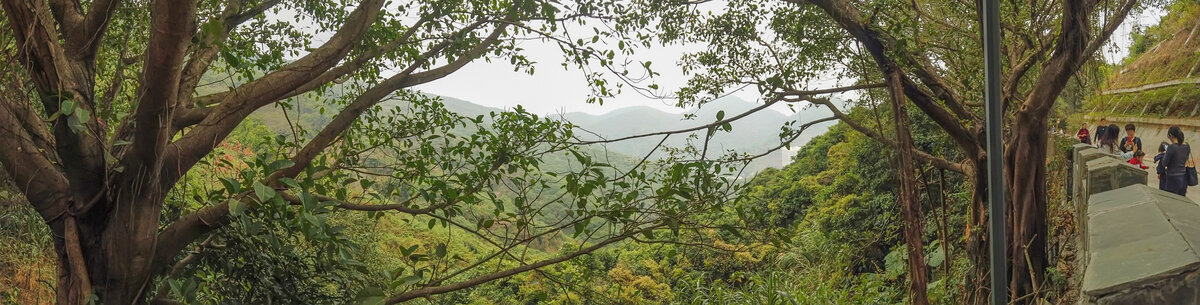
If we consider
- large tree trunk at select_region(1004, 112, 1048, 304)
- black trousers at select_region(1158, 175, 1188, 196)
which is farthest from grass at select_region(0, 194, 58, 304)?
black trousers at select_region(1158, 175, 1188, 196)

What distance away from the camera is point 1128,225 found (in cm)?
142

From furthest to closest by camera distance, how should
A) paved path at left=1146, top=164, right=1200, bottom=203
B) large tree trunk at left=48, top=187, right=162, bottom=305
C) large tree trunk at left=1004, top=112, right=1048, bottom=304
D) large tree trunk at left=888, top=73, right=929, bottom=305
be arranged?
large tree trunk at left=1004, top=112, right=1048, bottom=304, large tree trunk at left=888, top=73, right=929, bottom=305, paved path at left=1146, top=164, right=1200, bottom=203, large tree trunk at left=48, top=187, right=162, bottom=305

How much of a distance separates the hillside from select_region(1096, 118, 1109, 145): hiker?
0.65ft

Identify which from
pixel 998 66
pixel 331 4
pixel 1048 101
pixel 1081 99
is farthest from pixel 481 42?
pixel 1081 99

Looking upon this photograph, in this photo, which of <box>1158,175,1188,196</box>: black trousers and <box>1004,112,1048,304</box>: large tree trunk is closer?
<box>1158,175,1188,196</box>: black trousers

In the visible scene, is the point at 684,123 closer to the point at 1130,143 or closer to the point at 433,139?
the point at 433,139

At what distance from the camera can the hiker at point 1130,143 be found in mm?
1721

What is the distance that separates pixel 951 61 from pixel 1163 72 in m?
0.58

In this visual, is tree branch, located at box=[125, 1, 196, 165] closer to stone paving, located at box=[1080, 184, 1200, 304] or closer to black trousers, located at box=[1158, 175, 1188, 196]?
stone paving, located at box=[1080, 184, 1200, 304]

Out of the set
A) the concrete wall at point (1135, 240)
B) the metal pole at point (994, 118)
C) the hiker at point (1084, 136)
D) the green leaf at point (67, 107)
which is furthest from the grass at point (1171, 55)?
the green leaf at point (67, 107)

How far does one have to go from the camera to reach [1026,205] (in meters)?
1.81

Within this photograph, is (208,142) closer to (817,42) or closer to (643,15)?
(643,15)

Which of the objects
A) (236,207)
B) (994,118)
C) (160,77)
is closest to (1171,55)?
(994,118)

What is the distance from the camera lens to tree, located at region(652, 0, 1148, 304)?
1.70 metres
